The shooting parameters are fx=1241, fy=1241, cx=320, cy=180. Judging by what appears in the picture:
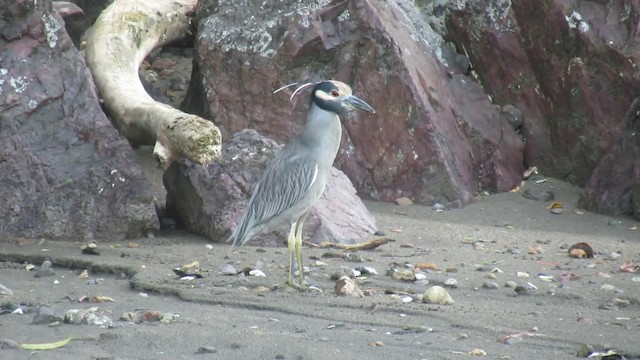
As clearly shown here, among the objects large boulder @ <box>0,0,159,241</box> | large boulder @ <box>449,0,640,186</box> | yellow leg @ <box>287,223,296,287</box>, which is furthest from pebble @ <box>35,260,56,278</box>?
large boulder @ <box>449,0,640,186</box>

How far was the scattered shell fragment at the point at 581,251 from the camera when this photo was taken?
26.1 ft

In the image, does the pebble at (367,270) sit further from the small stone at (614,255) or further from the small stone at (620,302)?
the small stone at (614,255)

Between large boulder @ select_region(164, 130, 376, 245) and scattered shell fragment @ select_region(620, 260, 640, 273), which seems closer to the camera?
scattered shell fragment @ select_region(620, 260, 640, 273)

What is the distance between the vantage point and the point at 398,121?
9742 mm

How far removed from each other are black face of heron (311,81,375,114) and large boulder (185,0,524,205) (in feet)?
7.62

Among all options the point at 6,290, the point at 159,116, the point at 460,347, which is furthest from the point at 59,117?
the point at 460,347

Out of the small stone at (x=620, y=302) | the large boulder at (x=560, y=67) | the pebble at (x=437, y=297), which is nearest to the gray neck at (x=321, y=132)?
the pebble at (x=437, y=297)

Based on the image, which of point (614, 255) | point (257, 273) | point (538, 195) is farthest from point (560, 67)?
point (257, 273)

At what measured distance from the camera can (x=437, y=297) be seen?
6332 mm

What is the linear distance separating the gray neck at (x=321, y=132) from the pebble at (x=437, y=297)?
52.0 inches

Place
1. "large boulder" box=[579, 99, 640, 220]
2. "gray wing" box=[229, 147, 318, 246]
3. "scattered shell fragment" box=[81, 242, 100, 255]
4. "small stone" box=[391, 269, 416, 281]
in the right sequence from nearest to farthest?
"small stone" box=[391, 269, 416, 281]
"gray wing" box=[229, 147, 318, 246]
"scattered shell fragment" box=[81, 242, 100, 255]
"large boulder" box=[579, 99, 640, 220]

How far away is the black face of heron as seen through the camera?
290 inches

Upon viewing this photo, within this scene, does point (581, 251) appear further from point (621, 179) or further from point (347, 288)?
point (347, 288)

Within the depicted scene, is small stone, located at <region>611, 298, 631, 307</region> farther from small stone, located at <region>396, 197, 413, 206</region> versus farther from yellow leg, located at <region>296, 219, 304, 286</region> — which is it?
small stone, located at <region>396, 197, 413, 206</region>
